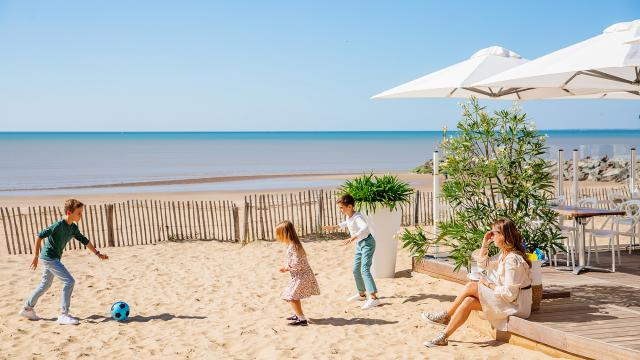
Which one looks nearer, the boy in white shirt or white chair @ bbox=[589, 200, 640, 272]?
the boy in white shirt

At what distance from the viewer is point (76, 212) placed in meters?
6.61

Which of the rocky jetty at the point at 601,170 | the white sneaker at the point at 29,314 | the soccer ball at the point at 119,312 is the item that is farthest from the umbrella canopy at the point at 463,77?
the rocky jetty at the point at 601,170

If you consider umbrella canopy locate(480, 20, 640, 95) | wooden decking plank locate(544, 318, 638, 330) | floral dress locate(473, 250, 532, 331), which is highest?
umbrella canopy locate(480, 20, 640, 95)

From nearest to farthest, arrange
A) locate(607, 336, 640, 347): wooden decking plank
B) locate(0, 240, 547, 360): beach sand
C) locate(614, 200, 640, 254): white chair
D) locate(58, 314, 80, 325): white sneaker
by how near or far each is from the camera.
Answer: locate(607, 336, 640, 347): wooden decking plank → locate(0, 240, 547, 360): beach sand → locate(58, 314, 80, 325): white sneaker → locate(614, 200, 640, 254): white chair

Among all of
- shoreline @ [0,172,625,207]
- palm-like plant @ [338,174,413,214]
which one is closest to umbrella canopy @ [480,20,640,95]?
palm-like plant @ [338,174,413,214]

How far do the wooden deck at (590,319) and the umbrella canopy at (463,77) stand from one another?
9.76ft

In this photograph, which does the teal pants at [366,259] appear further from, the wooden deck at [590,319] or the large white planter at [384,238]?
the wooden deck at [590,319]

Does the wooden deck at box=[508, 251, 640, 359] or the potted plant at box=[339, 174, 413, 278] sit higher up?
the potted plant at box=[339, 174, 413, 278]

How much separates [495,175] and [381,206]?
7.61 feet

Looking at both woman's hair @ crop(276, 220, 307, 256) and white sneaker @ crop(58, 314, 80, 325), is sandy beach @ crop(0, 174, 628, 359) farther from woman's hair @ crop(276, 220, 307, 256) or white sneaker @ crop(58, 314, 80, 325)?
woman's hair @ crop(276, 220, 307, 256)

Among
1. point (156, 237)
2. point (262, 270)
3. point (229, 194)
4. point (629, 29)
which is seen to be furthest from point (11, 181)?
point (629, 29)

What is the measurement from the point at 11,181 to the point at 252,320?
3065cm

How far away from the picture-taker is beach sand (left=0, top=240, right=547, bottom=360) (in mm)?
5855

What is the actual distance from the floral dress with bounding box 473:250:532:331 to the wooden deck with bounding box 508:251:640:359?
0.09m
